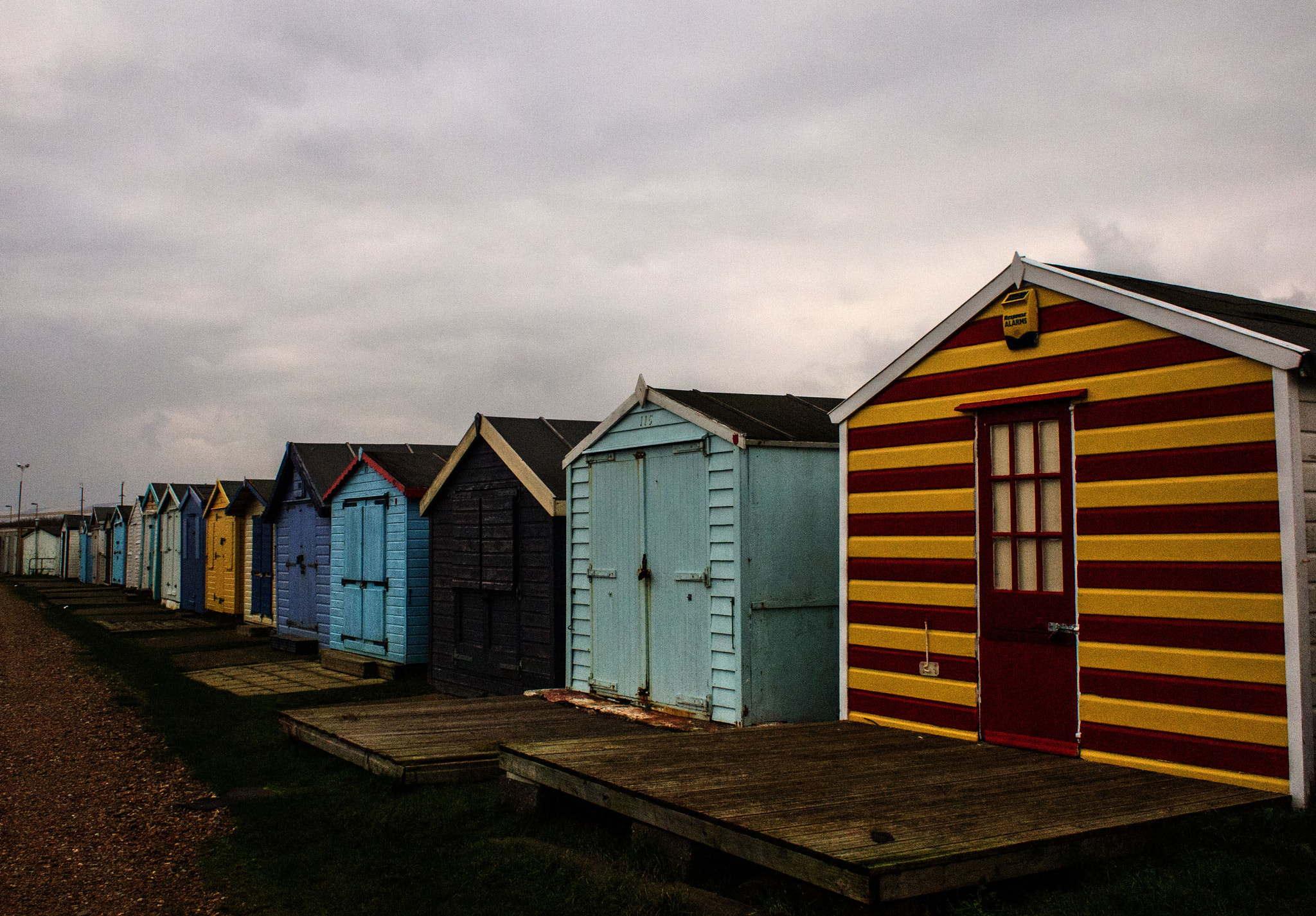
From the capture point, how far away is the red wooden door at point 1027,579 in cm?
691

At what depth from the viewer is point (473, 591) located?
561 inches

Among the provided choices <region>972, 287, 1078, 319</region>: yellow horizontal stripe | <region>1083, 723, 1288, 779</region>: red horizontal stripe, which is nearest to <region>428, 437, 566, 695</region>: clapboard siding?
<region>972, 287, 1078, 319</region>: yellow horizontal stripe

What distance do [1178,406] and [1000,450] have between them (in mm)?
1342

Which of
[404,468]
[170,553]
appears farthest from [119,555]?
[404,468]

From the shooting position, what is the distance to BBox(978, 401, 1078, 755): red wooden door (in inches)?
272

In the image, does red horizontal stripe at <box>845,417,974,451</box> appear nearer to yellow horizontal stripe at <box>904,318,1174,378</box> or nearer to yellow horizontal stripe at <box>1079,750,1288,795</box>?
yellow horizontal stripe at <box>904,318,1174,378</box>

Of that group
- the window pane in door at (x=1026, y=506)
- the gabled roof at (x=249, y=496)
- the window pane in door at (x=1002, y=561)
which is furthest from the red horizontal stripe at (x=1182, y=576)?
the gabled roof at (x=249, y=496)

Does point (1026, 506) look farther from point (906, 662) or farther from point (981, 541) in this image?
point (906, 662)

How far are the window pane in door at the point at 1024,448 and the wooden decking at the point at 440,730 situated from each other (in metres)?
3.73

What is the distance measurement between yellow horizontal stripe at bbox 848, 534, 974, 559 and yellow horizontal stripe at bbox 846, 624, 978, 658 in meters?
0.57

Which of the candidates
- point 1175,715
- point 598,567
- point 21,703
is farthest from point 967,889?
point 21,703

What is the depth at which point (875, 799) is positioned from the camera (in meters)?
5.71

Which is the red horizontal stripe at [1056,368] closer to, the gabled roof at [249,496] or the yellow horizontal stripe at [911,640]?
the yellow horizontal stripe at [911,640]

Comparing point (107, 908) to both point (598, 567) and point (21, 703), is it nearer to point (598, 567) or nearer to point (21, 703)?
point (598, 567)
